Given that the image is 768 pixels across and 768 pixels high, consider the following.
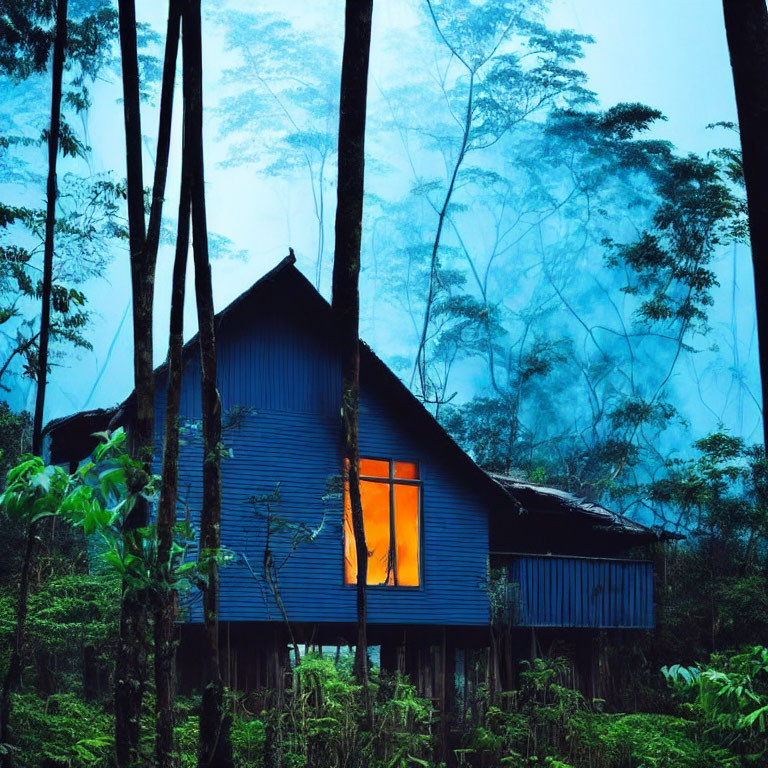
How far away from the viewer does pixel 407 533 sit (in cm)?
2248

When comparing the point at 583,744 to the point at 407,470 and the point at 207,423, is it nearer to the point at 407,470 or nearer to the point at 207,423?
the point at 207,423

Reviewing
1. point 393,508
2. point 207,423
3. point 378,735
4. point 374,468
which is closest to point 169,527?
point 207,423

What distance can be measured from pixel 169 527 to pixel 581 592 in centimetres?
1424

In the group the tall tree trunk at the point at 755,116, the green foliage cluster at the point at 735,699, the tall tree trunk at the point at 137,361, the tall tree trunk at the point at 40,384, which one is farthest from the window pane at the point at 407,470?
the tall tree trunk at the point at 755,116

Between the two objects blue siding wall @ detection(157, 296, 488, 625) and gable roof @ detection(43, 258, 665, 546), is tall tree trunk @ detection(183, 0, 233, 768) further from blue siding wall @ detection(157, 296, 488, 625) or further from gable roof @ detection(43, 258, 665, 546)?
blue siding wall @ detection(157, 296, 488, 625)

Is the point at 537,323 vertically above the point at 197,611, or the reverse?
the point at 537,323

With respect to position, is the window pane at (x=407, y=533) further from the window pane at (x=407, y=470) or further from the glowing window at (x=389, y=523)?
the window pane at (x=407, y=470)

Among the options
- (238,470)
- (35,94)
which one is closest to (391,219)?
(35,94)

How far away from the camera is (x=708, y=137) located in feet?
344

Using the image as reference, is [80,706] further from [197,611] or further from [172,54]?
[172,54]

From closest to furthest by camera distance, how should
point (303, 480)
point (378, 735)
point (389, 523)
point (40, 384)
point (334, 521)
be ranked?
point (378, 735) < point (40, 384) < point (303, 480) < point (334, 521) < point (389, 523)

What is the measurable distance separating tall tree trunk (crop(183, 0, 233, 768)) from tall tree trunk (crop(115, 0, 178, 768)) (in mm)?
312

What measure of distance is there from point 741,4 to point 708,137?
103716 mm

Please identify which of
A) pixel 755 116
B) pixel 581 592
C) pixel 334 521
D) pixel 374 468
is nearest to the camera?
pixel 755 116
